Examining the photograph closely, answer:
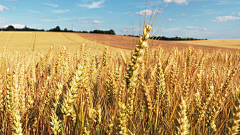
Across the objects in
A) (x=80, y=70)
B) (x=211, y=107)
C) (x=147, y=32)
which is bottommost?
(x=211, y=107)

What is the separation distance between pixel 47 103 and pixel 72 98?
587 mm

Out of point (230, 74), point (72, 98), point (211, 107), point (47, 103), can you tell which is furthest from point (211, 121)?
point (47, 103)

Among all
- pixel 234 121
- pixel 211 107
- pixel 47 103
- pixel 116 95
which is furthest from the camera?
pixel 116 95

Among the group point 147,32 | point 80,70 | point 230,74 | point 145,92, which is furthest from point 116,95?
point 230,74

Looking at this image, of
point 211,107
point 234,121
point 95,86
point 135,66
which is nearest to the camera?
point 234,121

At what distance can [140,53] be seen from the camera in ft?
2.87

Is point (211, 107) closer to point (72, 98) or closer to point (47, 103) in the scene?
point (72, 98)

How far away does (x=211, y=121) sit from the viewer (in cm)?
116

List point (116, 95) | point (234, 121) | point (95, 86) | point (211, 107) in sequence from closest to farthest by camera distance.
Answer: point (234, 121) < point (211, 107) < point (116, 95) < point (95, 86)

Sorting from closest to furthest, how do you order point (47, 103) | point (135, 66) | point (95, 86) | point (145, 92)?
point (135, 66), point (145, 92), point (47, 103), point (95, 86)

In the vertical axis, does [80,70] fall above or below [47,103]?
above

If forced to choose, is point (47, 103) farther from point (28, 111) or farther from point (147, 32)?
point (147, 32)

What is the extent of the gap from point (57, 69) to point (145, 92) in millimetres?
1547

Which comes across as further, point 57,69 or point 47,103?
point 57,69
